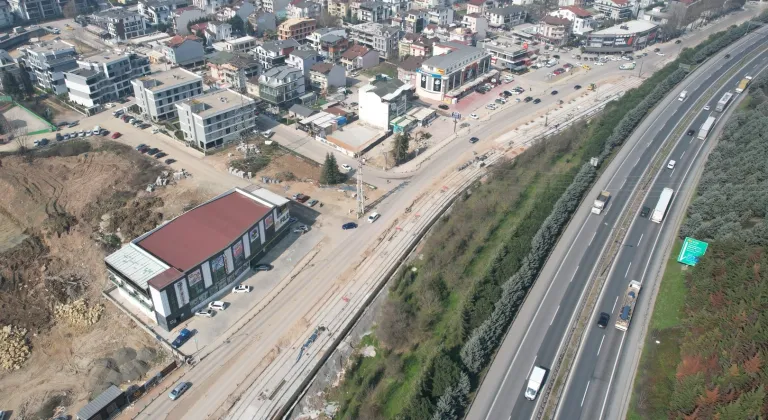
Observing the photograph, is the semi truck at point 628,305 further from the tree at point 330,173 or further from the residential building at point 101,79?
the residential building at point 101,79

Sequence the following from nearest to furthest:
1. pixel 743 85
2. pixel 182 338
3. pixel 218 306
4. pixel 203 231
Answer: pixel 182 338, pixel 218 306, pixel 203 231, pixel 743 85

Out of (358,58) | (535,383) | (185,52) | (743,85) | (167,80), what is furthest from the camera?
(358,58)

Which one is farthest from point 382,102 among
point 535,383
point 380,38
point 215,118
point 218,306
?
point 535,383

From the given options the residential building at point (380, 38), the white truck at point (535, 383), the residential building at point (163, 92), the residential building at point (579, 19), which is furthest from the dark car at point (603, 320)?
the residential building at point (579, 19)

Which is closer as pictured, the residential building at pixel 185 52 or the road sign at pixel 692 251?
the road sign at pixel 692 251

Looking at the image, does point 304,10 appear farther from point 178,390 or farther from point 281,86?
point 178,390

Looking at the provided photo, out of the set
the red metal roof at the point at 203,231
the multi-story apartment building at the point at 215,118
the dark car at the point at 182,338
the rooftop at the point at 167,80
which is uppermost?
the rooftop at the point at 167,80

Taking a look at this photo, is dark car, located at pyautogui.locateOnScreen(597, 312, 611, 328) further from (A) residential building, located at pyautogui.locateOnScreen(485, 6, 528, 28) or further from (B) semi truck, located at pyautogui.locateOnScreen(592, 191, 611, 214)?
(A) residential building, located at pyautogui.locateOnScreen(485, 6, 528, 28)
